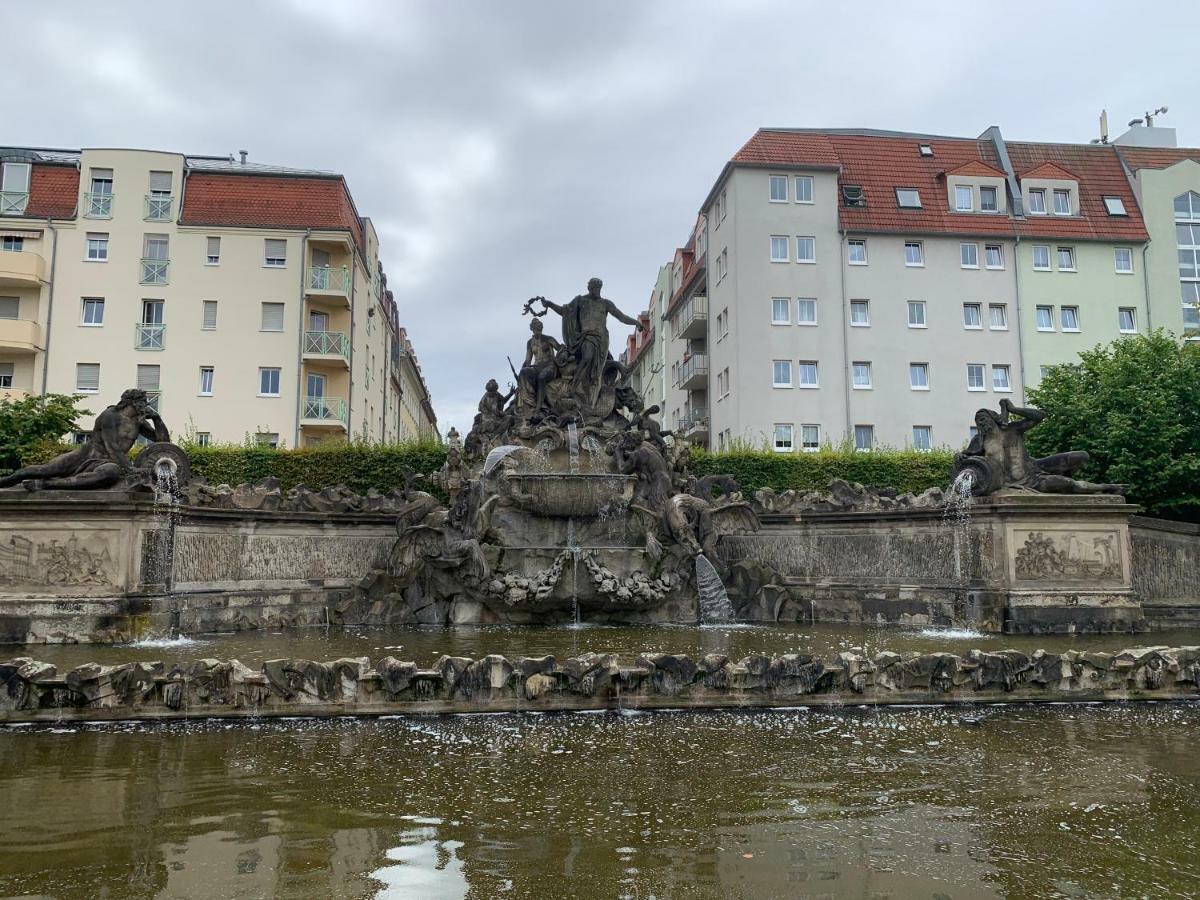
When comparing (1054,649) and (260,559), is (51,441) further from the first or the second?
(1054,649)

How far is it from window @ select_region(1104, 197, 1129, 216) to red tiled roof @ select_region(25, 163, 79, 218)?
4914 cm

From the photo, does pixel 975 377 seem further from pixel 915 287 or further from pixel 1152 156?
pixel 1152 156

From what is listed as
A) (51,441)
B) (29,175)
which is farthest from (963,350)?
(29,175)

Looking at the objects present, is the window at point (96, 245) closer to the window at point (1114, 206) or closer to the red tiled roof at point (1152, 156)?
the window at point (1114, 206)

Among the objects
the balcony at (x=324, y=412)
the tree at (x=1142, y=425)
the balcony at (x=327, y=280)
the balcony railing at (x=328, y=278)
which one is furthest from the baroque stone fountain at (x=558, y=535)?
the balcony railing at (x=328, y=278)

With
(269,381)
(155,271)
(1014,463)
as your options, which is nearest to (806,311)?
(269,381)

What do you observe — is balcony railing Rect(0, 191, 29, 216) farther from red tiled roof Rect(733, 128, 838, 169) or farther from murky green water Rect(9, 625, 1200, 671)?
murky green water Rect(9, 625, 1200, 671)

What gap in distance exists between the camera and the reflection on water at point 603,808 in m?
3.84

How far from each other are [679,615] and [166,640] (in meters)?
8.47

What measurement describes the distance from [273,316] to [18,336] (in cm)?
1058

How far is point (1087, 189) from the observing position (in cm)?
4394

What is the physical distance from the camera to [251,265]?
41.4 meters

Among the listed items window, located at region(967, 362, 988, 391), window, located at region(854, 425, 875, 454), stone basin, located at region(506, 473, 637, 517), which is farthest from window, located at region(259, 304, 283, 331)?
window, located at region(967, 362, 988, 391)

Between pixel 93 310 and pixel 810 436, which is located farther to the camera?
pixel 810 436
